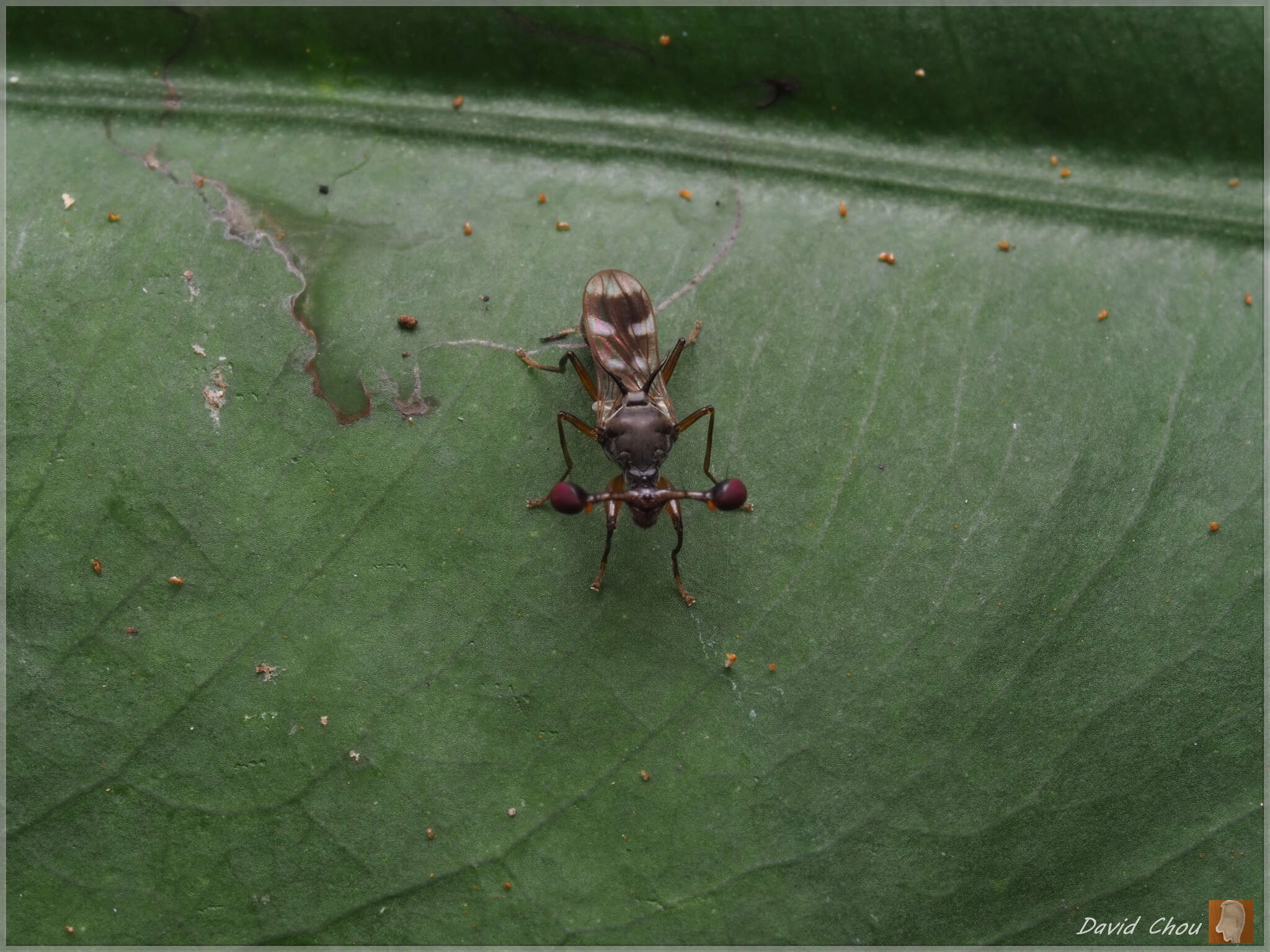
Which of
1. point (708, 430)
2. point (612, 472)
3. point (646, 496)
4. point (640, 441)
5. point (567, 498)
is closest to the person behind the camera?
point (567, 498)

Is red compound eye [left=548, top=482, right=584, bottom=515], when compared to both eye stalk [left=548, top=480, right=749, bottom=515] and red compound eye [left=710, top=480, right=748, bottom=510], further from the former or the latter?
red compound eye [left=710, top=480, right=748, bottom=510]

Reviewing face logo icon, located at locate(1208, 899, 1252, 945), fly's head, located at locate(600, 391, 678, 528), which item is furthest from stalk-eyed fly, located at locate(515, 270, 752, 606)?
face logo icon, located at locate(1208, 899, 1252, 945)

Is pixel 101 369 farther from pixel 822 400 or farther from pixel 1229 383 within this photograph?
pixel 1229 383

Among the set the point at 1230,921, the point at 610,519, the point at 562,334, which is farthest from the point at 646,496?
the point at 1230,921

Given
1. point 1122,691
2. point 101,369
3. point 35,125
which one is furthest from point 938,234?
point 35,125

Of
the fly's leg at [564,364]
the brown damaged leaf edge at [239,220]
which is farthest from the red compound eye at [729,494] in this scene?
the brown damaged leaf edge at [239,220]

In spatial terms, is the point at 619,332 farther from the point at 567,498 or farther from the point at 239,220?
the point at 239,220
